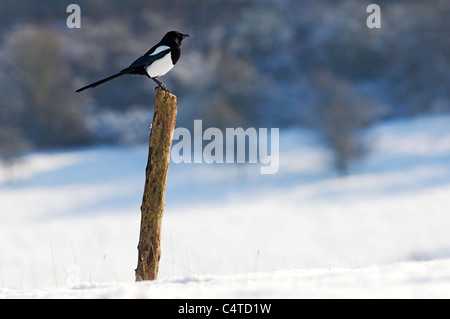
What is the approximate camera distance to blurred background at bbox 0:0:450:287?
23578 mm

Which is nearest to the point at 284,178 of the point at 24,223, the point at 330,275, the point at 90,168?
the point at 90,168

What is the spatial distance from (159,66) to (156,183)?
999mm

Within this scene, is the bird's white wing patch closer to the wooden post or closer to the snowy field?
the wooden post

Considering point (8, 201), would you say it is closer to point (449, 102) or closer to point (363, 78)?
point (363, 78)

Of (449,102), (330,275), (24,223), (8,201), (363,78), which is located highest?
(363,78)

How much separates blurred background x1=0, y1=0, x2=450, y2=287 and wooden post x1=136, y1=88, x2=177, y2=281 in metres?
13.9

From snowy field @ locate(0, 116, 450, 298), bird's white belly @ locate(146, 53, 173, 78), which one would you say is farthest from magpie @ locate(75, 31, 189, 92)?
snowy field @ locate(0, 116, 450, 298)

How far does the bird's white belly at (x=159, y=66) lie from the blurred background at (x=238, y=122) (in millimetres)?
14053

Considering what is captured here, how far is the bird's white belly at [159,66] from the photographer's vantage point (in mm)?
4984

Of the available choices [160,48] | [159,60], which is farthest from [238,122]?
[159,60]

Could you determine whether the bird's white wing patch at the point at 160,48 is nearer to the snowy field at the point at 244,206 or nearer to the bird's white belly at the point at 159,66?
→ the bird's white belly at the point at 159,66

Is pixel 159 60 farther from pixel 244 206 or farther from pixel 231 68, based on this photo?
pixel 231 68
